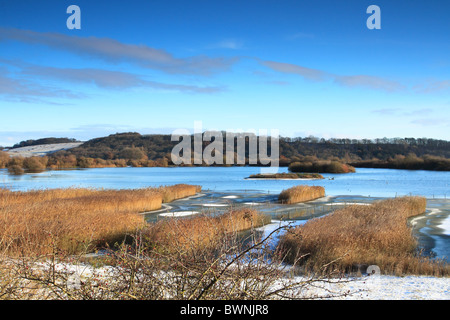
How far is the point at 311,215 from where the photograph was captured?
18922 mm

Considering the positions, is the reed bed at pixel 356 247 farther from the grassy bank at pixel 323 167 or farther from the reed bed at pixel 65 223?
the grassy bank at pixel 323 167

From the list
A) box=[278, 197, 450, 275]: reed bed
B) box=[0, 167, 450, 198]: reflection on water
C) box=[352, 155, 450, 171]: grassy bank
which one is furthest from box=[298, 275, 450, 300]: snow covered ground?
box=[352, 155, 450, 171]: grassy bank

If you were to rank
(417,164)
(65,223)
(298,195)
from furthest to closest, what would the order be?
(417,164)
(298,195)
(65,223)

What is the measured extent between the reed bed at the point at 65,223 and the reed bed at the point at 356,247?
159 inches

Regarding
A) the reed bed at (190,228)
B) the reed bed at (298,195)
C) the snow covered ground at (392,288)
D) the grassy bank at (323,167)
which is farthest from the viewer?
the grassy bank at (323,167)

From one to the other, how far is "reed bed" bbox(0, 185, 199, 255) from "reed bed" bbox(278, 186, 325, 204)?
8.57 meters

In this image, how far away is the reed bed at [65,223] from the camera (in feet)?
28.5

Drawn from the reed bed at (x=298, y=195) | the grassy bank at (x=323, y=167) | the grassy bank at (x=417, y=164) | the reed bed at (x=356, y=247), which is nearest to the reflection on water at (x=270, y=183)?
the reed bed at (x=298, y=195)

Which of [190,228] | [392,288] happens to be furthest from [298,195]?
[392,288]

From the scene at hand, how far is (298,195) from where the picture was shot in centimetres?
2533

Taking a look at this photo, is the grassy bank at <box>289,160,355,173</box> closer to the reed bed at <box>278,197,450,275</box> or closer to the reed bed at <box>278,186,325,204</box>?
the reed bed at <box>278,186,325,204</box>

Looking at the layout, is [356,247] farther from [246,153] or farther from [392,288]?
[246,153]

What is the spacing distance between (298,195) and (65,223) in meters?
17.3
